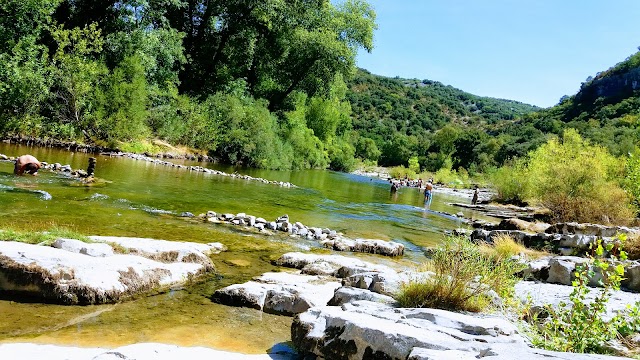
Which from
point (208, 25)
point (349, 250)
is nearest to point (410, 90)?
point (208, 25)

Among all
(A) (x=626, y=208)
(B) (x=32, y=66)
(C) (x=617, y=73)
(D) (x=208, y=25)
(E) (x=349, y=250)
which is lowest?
(E) (x=349, y=250)

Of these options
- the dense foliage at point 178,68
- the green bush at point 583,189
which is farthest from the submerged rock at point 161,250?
the dense foliage at point 178,68

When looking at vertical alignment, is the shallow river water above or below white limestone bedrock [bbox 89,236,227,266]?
below

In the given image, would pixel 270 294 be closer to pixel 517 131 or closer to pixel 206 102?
pixel 206 102

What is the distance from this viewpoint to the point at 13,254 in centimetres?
563

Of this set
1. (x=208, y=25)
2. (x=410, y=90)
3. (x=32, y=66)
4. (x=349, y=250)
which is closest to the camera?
(x=349, y=250)

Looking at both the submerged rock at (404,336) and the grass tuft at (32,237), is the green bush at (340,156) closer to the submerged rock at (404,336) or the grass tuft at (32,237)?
the grass tuft at (32,237)


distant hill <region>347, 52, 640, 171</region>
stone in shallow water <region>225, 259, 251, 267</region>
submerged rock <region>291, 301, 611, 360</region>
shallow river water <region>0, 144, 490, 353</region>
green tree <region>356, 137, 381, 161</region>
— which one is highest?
distant hill <region>347, 52, 640, 171</region>

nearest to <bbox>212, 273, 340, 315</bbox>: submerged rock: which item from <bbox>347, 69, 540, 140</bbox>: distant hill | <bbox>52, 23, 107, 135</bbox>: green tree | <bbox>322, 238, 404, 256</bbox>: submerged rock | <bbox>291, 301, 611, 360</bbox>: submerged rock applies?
<bbox>291, 301, 611, 360</bbox>: submerged rock

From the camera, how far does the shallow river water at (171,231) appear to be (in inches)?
197

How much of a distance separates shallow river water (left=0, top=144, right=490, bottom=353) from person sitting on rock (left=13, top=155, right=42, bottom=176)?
0.43 meters

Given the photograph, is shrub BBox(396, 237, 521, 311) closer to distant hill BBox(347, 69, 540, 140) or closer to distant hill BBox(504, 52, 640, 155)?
distant hill BBox(504, 52, 640, 155)

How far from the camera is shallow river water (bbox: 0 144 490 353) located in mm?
5004

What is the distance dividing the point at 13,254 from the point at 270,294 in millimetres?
3333
